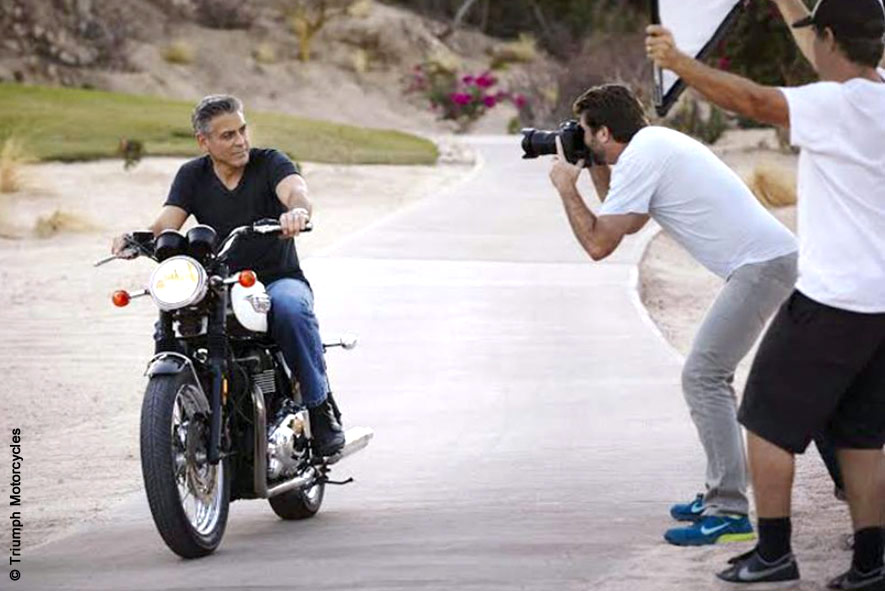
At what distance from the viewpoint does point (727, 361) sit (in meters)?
7.98

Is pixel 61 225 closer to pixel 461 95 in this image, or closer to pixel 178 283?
pixel 178 283

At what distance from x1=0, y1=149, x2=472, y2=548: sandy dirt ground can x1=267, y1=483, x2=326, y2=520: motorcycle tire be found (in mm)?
850

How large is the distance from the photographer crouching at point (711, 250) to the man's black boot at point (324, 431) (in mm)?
1437

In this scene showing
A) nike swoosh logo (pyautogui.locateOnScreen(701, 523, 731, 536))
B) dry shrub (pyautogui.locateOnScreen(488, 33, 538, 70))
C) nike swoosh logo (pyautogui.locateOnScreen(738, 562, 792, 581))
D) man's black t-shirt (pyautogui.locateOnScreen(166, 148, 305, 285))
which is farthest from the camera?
dry shrub (pyautogui.locateOnScreen(488, 33, 538, 70))

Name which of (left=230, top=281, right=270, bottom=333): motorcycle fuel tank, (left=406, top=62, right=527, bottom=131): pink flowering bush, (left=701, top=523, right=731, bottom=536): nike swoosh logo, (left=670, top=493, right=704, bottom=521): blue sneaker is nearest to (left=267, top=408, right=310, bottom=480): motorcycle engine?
(left=230, top=281, right=270, bottom=333): motorcycle fuel tank

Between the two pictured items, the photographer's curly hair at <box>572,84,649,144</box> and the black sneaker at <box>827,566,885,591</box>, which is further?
the photographer's curly hair at <box>572,84,649,144</box>

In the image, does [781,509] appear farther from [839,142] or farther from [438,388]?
[438,388]

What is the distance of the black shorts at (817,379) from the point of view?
6.79 metres

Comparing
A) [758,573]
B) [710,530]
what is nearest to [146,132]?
[710,530]

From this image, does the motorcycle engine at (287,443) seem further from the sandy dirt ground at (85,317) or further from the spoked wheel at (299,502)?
the sandy dirt ground at (85,317)

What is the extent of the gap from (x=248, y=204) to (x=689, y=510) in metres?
2.11

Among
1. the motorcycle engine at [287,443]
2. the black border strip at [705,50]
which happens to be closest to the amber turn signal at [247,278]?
the motorcycle engine at [287,443]

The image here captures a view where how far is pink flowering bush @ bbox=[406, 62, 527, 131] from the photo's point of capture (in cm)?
4106

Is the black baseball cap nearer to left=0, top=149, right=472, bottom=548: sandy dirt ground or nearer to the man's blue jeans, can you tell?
the man's blue jeans
